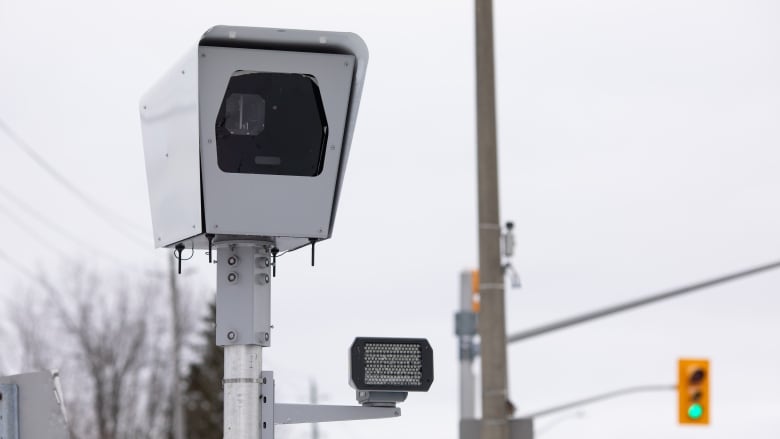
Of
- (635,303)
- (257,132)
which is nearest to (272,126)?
(257,132)

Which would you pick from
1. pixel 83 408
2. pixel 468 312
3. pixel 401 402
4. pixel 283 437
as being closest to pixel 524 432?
pixel 401 402

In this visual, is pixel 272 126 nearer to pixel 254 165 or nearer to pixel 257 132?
pixel 257 132

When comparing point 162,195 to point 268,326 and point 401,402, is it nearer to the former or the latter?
point 268,326

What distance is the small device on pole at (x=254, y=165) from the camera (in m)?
6.60

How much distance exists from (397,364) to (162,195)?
4.01 ft

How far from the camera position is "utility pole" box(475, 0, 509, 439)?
1396cm

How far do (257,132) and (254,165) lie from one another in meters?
0.15

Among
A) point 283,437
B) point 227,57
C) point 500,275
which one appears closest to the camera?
point 227,57

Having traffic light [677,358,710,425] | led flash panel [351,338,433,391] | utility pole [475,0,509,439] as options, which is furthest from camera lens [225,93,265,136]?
traffic light [677,358,710,425]

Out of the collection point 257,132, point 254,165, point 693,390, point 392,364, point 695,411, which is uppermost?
point 257,132

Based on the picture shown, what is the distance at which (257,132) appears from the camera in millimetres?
6781

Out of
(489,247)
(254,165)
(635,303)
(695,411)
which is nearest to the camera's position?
(254,165)

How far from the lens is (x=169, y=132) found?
6844 millimetres

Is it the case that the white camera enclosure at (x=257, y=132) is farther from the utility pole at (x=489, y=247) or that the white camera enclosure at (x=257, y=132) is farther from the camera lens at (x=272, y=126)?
the utility pole at (x=489, y=247)
